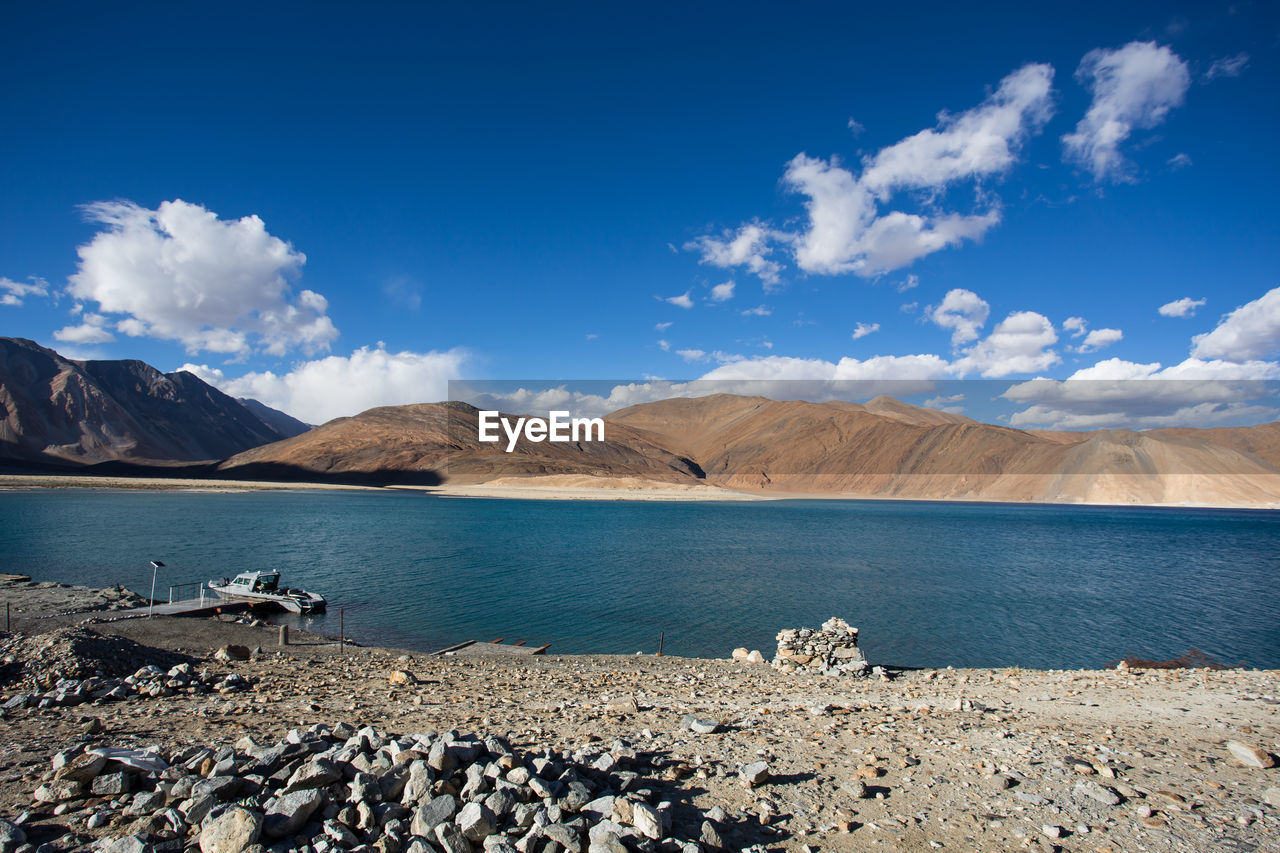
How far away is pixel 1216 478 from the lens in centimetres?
12488

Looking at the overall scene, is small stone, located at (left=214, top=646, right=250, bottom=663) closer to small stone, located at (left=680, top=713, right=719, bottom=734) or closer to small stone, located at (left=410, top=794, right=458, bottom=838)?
small stone, located at (left=680, top=713, right=719, bottom=734)

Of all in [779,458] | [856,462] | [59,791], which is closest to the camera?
[59,791]

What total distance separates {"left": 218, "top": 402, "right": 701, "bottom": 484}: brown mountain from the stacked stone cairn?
440 ft

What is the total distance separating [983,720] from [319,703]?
33.9ft

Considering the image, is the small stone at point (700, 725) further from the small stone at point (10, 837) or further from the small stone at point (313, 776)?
the small stone at point (10, 837)

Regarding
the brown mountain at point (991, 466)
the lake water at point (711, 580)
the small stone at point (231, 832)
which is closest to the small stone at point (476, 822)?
the small stone at point (231, 832)

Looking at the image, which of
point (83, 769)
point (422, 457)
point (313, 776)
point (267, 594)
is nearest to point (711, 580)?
point (267, 594)

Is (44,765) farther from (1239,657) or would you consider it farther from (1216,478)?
(1216,478)

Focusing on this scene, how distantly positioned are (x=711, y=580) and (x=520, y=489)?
104 metres

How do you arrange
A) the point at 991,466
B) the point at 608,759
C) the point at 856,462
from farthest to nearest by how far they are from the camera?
the point at 856,462 < the point at 991,466 < the point at 608,759

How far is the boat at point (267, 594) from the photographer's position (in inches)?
903

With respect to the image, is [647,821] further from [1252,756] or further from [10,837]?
[1252,756]

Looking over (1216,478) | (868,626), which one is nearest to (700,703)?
(868,626)

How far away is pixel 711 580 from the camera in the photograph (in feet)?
102
